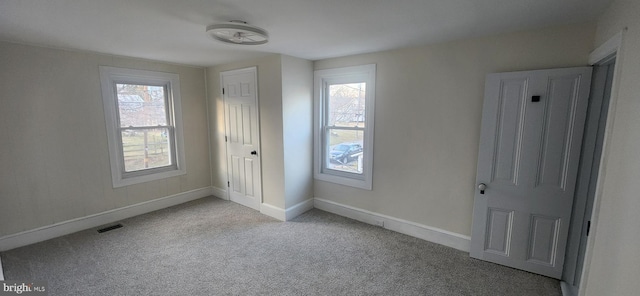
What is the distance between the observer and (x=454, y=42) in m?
2.74

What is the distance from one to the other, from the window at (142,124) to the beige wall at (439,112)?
9.09 ft

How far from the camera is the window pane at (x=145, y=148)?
149 inches

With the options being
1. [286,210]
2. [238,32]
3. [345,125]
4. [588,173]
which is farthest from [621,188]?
[286,210]

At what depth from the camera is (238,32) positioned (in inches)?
86.7

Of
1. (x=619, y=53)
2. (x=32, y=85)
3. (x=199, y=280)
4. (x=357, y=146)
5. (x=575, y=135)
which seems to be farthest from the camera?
(x=357, y=146)

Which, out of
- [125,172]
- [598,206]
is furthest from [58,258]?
[598,206]

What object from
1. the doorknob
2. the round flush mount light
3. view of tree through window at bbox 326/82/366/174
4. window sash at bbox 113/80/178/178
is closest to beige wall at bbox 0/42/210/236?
window sash at bbox 113/80/178/178

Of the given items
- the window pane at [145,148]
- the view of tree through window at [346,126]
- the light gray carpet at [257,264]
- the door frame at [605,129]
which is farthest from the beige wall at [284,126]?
the door frame at [605,129]

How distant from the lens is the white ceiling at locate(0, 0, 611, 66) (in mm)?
1824

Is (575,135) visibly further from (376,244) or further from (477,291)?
(376,244)

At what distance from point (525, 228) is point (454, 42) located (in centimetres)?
188

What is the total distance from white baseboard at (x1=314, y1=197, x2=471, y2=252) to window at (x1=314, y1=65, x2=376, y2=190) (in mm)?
367

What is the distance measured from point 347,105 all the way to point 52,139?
11.5 ft

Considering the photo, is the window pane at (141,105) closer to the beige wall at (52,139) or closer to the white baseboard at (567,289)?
the beige wall at (52,139)
